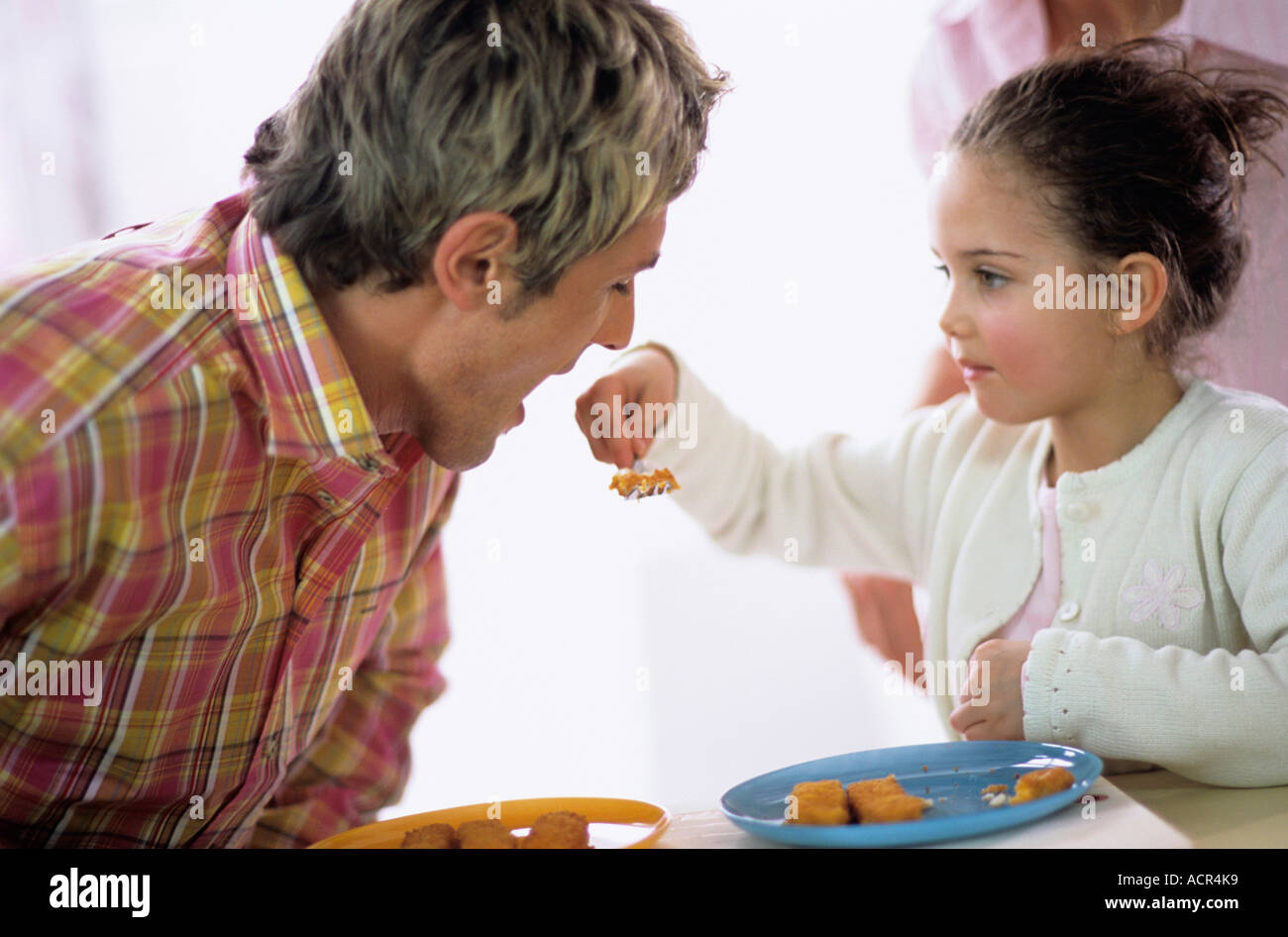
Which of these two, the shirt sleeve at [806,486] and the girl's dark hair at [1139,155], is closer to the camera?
the girl's dark hair at [1139,155]

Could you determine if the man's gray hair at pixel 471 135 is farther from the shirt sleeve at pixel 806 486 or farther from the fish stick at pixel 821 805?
the fish stick at pixel 821 805

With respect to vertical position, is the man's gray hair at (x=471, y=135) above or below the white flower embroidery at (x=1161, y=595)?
above

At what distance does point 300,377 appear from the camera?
3.18ft

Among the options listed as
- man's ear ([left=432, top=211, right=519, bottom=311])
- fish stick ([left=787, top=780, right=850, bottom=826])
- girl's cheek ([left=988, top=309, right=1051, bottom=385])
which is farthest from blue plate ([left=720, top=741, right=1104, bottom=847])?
man's ear ([left=432, top=211, right=519, bottom=311])

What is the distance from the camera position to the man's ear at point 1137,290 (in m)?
1.16

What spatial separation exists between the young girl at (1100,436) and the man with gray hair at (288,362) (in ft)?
0.81

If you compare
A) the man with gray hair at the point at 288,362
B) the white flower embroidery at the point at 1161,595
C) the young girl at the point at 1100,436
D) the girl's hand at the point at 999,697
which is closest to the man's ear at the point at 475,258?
the man with gray hair at the point at 288,362

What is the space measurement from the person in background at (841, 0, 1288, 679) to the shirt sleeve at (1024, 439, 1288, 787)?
12.9 inches

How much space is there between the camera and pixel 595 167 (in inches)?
40.5

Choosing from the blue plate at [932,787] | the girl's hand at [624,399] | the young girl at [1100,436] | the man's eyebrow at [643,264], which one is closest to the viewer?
the blue plate at [932,787]

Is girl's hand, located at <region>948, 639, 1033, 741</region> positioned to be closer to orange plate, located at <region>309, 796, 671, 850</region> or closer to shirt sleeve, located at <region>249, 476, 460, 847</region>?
orange plate, located at <region>309, 796, 671, 850</region>

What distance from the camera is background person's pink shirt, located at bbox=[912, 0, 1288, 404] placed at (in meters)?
1.26

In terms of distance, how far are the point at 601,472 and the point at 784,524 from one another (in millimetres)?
286
